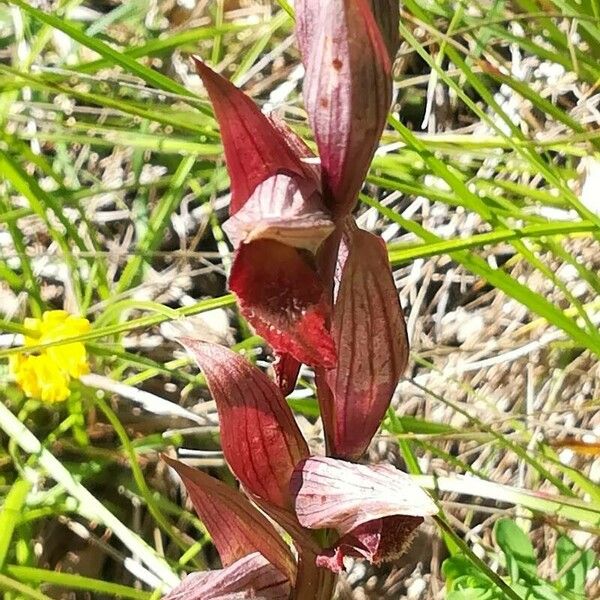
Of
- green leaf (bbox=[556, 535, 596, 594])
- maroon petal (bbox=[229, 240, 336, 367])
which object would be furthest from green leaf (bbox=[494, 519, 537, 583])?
maroon petal (bbox=[229, 240, 336, 367])

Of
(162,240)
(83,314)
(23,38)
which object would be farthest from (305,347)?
(23,38)

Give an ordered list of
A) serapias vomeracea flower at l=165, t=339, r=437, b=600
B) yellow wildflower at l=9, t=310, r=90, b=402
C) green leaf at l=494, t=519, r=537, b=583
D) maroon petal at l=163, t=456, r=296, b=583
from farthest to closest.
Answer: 1. yellow wildflower at l=9, t=310, r=90, b=402
2. green leaf at l=494, t=519, r=537, b=583
3. maroon petal at l=163, t=456, r=296, b=583
4. serapias vomeracea flower at l=165, t=339, r=437, b=600

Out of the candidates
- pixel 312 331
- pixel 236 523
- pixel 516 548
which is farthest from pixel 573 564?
pixel 312 331

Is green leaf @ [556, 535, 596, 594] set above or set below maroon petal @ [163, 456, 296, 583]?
below

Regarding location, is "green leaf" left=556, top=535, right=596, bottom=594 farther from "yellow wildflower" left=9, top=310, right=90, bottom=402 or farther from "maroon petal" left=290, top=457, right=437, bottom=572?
"yellow wildflower" left=9, top=310, right=90, bottom=402

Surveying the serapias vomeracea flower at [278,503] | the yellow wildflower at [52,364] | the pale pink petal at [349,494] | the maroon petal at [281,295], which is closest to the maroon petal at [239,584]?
the serapias vomeracea flower at [278,503]

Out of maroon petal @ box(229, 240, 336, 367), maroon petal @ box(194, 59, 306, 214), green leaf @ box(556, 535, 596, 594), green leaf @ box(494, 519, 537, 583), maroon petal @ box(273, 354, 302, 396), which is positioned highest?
maroon petal @ box(194, 59, 306, 214)
